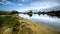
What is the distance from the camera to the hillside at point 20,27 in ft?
7.97

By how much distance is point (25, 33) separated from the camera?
2424 mm

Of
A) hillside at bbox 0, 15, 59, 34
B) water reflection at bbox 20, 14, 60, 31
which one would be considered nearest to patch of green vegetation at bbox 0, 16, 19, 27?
hillside at bbox 0, 15, 59, 34

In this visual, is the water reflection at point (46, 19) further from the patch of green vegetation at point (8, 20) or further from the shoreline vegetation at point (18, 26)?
the patch of green vegetation at point (8, 20)

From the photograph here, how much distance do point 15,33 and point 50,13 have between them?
3.08 feet

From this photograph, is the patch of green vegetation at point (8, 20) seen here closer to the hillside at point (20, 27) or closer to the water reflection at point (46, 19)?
the hillside at point (20, 27)

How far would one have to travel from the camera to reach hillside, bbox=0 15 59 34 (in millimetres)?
2428

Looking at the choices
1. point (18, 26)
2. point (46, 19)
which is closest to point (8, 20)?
point (18, 26)

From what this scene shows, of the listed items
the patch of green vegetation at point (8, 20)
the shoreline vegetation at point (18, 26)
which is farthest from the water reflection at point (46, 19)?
the patch of green vegetation at point (8, 20)

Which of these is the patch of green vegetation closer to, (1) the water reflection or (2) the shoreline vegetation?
(2) the shoreline vegetation

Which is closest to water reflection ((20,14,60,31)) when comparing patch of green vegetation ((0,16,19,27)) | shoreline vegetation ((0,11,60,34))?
shoreline vegetation ((0,11,60,34))

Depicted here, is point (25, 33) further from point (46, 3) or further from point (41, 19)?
point (46, 3)

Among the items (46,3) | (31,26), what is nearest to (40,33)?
(31,26)

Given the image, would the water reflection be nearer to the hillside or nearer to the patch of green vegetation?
the hillside

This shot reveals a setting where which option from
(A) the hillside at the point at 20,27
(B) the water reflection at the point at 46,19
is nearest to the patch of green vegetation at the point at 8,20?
(A) the hillside at the point at 20,27
